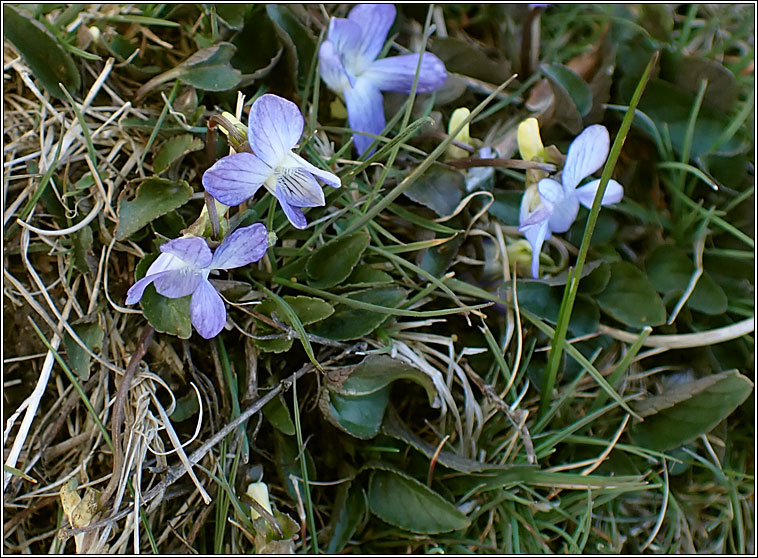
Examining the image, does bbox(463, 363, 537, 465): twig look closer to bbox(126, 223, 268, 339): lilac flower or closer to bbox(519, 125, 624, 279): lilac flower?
bbox(519, 125, 624, 279): lilac flower

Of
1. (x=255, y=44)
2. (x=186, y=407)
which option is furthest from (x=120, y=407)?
(x=255, y=44)

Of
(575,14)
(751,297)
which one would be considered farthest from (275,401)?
(575,14)

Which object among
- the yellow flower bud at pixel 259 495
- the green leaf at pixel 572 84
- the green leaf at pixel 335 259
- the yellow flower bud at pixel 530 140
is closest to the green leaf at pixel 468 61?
the green leaf at pixel 572 84

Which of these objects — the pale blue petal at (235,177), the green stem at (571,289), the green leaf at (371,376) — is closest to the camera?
the pale blue petal at (235,177)

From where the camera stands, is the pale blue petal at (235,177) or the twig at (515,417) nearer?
the pale blue petal at (235,177)

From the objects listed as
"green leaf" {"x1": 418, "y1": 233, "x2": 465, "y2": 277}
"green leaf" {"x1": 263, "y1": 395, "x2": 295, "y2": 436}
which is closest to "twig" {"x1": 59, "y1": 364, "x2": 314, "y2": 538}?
"green leaf" {"x1": 263, "y1": 395, "x2": 295, "y2": 436}

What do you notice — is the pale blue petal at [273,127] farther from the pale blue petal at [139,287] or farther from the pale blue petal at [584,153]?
the pale blue petal at [584,153]
